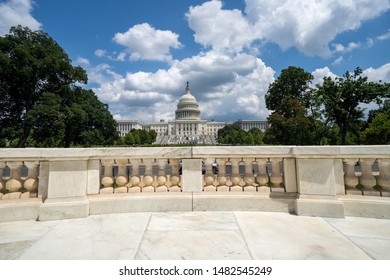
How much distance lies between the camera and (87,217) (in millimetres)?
3855

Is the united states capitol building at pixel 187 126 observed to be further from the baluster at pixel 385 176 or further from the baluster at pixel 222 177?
the baluster at pixel 385 176

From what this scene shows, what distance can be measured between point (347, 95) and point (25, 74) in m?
31.2

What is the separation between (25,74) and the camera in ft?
68.9

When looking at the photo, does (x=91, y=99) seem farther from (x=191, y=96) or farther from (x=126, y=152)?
(x=191, y=96)

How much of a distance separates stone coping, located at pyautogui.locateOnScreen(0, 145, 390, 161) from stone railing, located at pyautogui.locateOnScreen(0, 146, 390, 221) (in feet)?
0.05

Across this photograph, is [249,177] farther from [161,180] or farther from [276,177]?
[161,180]

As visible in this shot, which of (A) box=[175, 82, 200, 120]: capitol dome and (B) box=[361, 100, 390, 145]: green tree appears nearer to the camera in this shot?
(B) box=[361, 100, 390, 145]: green tree

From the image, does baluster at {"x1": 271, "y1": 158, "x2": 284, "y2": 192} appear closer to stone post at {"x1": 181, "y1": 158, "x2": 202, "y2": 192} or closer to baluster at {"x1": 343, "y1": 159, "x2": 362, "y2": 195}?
baluster at {"x1": 343, "y1": 159, "x2": 362, "y2": 195}

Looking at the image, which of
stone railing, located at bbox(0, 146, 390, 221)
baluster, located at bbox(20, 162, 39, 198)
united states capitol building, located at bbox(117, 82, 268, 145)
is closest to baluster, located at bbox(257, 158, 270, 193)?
stone railing, located at bbox(0, 146, 390, 221)

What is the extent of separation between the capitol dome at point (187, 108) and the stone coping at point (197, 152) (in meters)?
118

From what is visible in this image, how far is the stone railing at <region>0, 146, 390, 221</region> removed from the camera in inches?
152

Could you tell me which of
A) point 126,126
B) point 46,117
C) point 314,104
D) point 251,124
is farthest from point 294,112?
point 126,126

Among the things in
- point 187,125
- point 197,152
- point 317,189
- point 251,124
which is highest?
point 251,124
